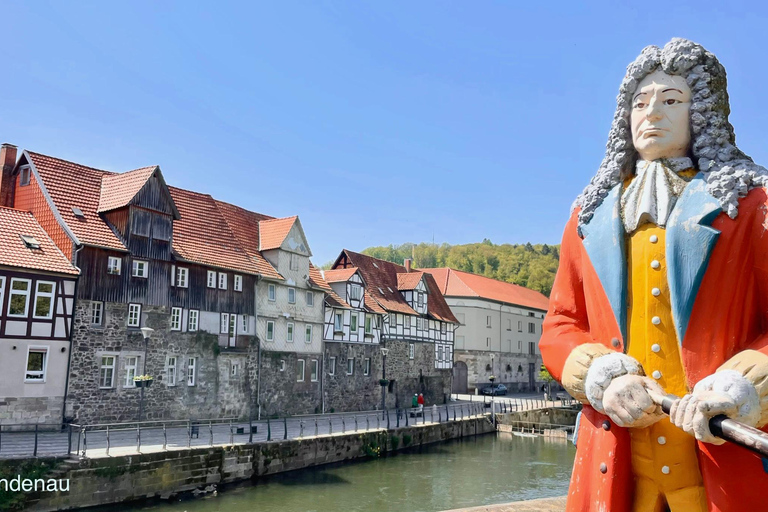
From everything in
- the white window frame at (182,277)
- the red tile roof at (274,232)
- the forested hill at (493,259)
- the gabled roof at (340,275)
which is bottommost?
the white window frame at (182,277)

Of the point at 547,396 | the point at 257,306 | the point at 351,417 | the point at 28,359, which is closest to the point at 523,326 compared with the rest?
the point at 547,396

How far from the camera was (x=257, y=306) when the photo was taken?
2739 cm

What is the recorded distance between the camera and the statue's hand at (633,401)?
2.68 metres

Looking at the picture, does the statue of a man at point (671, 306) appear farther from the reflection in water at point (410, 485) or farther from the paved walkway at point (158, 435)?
the reflection in water at point (410, 485)

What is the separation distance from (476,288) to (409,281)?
47.1 ft

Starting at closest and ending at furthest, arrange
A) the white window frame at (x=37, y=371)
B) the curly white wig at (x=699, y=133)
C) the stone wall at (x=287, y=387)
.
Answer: the curly white wig at (x=699, y=133) → the white window frame at (x=37, y=371) → the stone wall at (x=287, y=387)

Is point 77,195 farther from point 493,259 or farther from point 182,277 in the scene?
point 493,259

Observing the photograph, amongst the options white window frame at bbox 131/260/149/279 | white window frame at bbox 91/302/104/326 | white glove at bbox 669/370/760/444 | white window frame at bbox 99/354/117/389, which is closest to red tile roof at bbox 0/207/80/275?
white window frame at bbox 91/302/104/326

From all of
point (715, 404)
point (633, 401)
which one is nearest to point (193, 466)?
point (633, 401)

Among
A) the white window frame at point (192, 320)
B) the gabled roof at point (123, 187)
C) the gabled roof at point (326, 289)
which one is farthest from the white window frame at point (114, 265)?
the gabled roof at point (326, 289)

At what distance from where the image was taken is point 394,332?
3719cm

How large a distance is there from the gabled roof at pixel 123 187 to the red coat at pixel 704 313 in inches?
858

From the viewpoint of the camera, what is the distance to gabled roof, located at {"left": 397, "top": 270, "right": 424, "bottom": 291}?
132ft

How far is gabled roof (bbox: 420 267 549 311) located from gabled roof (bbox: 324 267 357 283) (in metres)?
18.7
